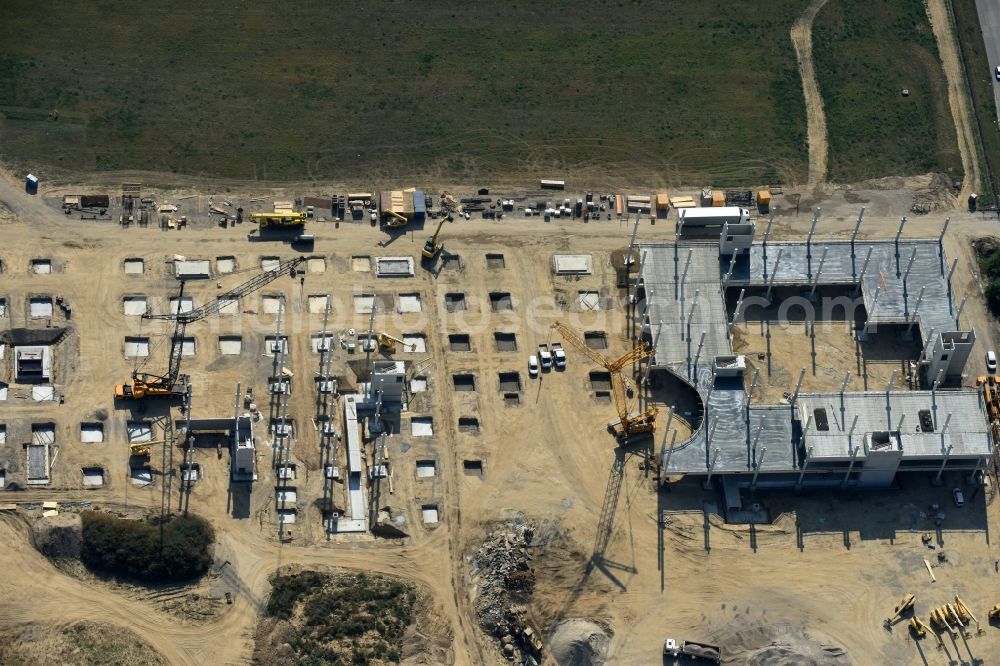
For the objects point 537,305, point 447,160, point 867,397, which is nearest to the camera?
point 867,397

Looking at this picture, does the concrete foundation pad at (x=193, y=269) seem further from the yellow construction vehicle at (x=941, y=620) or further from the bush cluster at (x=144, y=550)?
the yellow construction vehicle at (x=941, y=620)

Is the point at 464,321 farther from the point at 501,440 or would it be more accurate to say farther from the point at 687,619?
the point at 687,619

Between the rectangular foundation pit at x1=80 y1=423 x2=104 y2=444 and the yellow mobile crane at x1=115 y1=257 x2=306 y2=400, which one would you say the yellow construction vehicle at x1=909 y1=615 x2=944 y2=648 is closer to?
the yellow mobile crane at x1=115 y1=257 x2=306 y2=400

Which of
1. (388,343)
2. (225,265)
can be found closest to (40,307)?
(225,265)

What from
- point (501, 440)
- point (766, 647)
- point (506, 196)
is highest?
point (506, 196)

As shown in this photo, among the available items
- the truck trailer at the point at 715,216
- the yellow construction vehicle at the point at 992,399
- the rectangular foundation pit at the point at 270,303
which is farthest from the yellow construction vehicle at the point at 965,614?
the rectangular foundation pit at the point at 270,303

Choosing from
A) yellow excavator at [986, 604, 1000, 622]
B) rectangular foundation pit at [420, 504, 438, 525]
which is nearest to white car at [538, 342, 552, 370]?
rectangular foundation pit at [420, 504, 438, 525]

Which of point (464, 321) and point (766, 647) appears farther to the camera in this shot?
point (464, 321)

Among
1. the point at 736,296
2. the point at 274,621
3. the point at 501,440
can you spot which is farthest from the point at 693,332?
the point at 274,621
